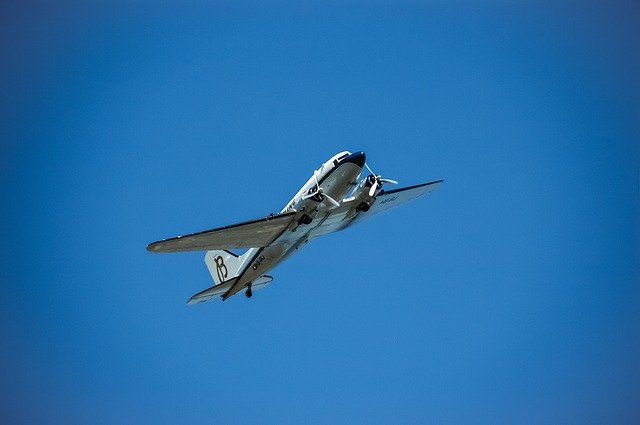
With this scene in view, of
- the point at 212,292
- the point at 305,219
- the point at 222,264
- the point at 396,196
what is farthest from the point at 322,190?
the point at 222,264

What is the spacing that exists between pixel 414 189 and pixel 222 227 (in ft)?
44.5

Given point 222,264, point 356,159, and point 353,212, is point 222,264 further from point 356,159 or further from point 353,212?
point 356,159

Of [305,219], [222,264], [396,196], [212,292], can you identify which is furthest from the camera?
[222,264]

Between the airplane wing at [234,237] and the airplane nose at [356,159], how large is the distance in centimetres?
378

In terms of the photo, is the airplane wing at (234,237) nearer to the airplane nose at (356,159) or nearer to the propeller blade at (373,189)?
the airplane nose at (356,159)

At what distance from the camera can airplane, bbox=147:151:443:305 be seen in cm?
3641

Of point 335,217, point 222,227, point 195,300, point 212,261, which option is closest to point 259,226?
point 222,227

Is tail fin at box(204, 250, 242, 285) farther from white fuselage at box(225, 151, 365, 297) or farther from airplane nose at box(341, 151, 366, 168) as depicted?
airplane nose at box(341, 151, 366, 168)

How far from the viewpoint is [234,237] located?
37.2 metres

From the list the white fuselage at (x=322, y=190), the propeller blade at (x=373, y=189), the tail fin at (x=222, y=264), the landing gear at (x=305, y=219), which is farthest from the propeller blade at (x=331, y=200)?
the tail fin at (x=222, y=264)

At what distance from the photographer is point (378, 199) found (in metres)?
42.3

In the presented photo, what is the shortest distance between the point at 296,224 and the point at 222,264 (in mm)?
10201

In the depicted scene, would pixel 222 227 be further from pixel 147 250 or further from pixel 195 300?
pixel 195 300

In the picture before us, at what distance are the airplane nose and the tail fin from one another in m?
10.6
